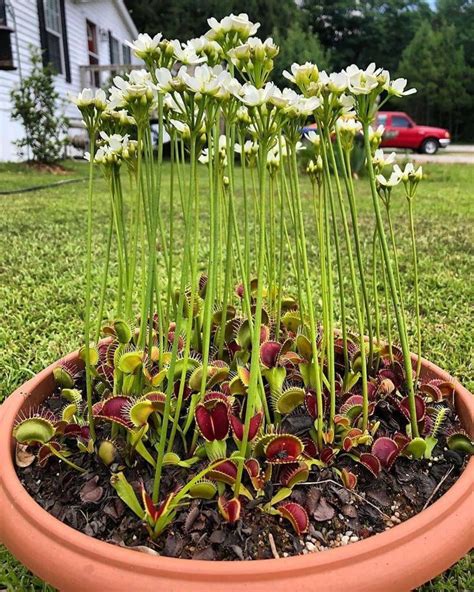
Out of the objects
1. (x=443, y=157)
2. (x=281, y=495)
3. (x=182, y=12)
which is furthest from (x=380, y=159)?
(x=182, y=12)

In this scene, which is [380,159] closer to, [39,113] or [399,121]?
[39,113]

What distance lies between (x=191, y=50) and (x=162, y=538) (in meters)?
0.67

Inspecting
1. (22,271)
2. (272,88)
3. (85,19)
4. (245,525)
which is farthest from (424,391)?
(85,19)

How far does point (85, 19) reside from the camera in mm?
10820

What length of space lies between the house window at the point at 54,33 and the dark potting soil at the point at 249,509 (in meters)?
9.20

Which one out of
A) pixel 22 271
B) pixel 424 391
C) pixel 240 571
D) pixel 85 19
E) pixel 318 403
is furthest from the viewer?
pixel 85 19

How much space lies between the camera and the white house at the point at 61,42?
754 cm

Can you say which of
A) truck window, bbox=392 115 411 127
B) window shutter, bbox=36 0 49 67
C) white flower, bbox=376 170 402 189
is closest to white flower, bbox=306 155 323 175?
white flower, bbox=376 170 402 189

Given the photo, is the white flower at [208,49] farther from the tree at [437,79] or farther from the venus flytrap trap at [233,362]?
the tree at [437,79]

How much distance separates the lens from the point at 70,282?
2424mm

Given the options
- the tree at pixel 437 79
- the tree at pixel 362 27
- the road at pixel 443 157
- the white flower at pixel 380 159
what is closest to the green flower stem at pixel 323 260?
the white flower at pixel 380 159

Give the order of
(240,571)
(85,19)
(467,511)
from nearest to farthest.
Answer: (240,571) < (467,511) < (85,19)

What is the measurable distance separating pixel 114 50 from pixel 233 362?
43.8 feet

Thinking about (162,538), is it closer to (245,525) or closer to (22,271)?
(245,525)
